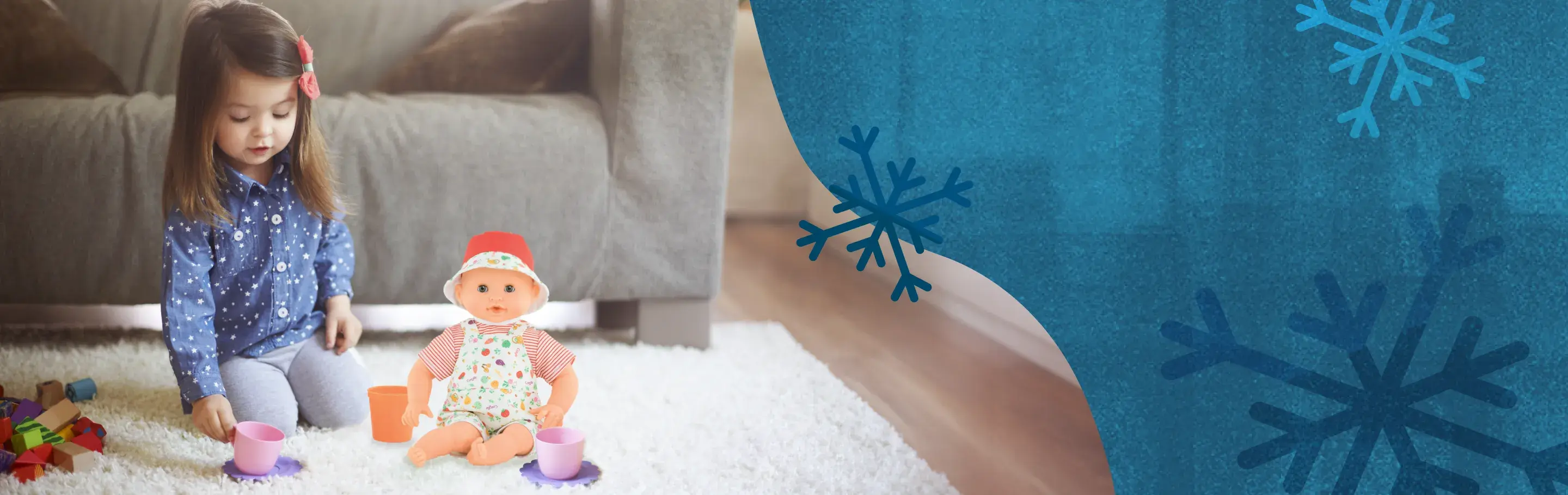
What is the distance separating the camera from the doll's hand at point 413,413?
0.94 m

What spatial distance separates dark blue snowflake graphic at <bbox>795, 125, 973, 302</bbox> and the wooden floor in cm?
26

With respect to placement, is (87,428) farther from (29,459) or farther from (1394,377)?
(1394,377)

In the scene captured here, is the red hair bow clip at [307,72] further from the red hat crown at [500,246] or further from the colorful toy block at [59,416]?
the colorful toy block at [59,416]

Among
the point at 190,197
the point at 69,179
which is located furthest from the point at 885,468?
the point at 69,179

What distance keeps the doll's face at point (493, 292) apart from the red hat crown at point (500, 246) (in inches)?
0.7

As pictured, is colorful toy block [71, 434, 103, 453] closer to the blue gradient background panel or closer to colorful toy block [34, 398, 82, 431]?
colorful toy block [34, 398, 82, 431]

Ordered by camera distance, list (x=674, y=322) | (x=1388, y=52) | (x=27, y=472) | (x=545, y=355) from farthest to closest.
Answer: (x=674, y=322) → (x=545, y=355) → (x=27, y=472) → (x=1388, y=52)

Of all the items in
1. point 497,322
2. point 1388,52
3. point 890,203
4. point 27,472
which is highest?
point 1388,52

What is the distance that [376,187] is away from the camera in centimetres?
122

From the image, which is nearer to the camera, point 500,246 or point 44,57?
point 500,246

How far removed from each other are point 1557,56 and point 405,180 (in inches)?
39.4

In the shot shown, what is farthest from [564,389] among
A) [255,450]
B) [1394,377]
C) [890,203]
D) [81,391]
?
[1394,377]

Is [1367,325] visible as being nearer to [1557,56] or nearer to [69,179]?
[1557,56]

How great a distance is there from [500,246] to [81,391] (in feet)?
1.42
